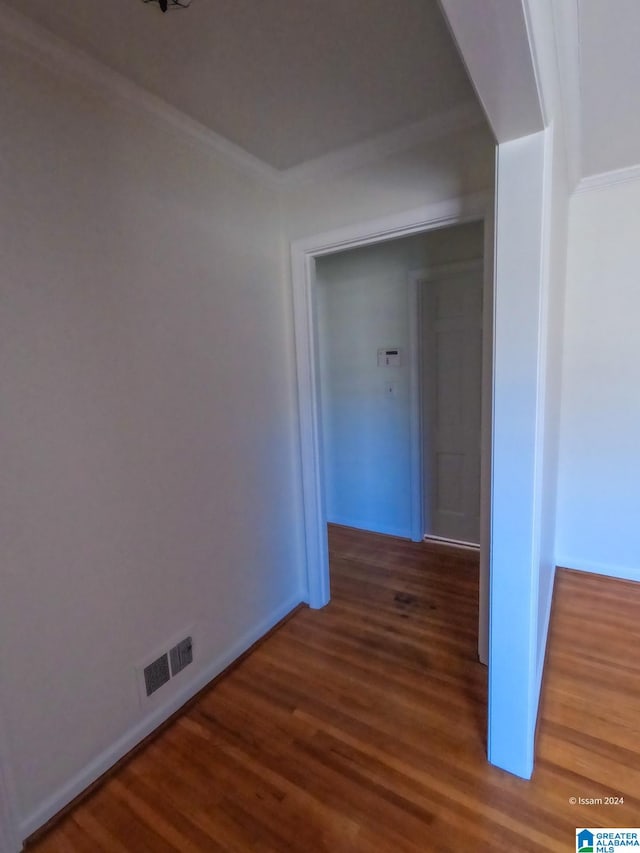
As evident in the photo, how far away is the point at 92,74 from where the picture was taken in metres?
1.38

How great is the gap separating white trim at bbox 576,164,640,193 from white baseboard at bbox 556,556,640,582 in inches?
89.0

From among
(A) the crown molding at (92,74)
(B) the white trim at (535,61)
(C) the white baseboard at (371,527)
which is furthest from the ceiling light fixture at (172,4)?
(C) the white baseboard at (371,527)

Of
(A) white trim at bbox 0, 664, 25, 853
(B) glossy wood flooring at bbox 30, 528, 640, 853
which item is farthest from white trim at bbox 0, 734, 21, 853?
(B) glossy wood flooring at bbox 30, 528, 640, 853

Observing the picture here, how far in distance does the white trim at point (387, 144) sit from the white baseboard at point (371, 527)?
101 inches

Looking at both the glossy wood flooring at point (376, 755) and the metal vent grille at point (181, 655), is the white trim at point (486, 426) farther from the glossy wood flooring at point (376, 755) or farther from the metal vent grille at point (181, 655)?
the metal vent grille at point (181, 655)

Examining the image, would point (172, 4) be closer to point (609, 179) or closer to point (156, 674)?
point (156, 674)

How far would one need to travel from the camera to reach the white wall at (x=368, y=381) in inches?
124

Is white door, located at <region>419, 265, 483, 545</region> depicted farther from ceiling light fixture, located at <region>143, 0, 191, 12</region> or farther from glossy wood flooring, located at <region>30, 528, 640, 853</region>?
ceiling light fixture, located at <region>143, 0, 191, 12</region>

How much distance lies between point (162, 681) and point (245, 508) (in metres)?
0.79

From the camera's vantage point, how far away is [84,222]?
139 centimetres

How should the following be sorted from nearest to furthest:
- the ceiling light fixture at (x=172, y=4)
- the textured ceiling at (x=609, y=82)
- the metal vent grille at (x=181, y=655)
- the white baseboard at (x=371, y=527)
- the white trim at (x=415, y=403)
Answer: the ceiling light fixture at (x=172, y=4) < the textured ceiling at (x=609, y=82) < the metal vent grille at (x=181, y=655) < the white trim at (x=415, y=403) < the white baseboard at (x=371, y=527)

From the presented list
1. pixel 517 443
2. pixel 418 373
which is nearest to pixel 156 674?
pixel 517 443

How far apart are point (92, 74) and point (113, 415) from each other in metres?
1.12

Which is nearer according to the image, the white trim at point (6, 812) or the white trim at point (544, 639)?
the white trim at point (6, 812)
